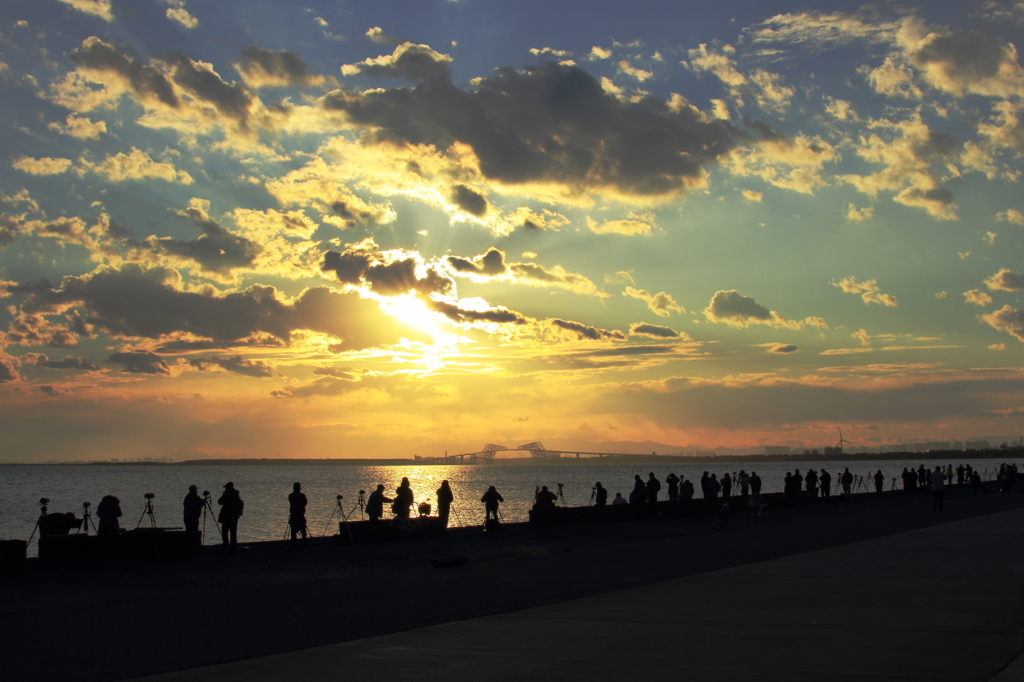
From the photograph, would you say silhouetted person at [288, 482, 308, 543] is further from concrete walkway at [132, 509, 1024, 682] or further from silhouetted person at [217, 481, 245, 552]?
concrete walkway at [132, 509, 1024, 682]

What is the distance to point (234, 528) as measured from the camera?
20.7 metres

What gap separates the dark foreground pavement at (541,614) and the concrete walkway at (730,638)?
4cm

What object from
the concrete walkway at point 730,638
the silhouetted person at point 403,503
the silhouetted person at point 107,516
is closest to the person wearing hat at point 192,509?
the silhouetted person at point 107,516

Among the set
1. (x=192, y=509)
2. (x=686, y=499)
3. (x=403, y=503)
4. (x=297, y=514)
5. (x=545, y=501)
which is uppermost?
(x=192, y=509)

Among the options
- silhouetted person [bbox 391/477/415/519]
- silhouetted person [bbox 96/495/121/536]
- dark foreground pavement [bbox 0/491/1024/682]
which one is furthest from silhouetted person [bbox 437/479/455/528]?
silhouetted person [bbox 96/495/121/536]

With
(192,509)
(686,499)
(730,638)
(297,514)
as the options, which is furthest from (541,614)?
(686,499)

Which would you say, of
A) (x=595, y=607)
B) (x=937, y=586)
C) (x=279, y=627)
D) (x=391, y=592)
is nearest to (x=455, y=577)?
(x=391, y=592)

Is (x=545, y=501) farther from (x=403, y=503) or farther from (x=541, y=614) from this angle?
(x=541, y=614)

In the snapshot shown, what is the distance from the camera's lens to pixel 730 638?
9.40m

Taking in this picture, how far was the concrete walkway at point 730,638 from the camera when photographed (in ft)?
25.9

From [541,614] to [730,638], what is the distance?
296 cm

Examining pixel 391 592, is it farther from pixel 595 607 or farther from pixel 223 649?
pixel 223 649

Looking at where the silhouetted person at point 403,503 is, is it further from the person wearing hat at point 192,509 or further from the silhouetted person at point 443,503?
the person wearing hat at point 192,509

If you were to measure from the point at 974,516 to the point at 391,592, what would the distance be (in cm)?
2397
